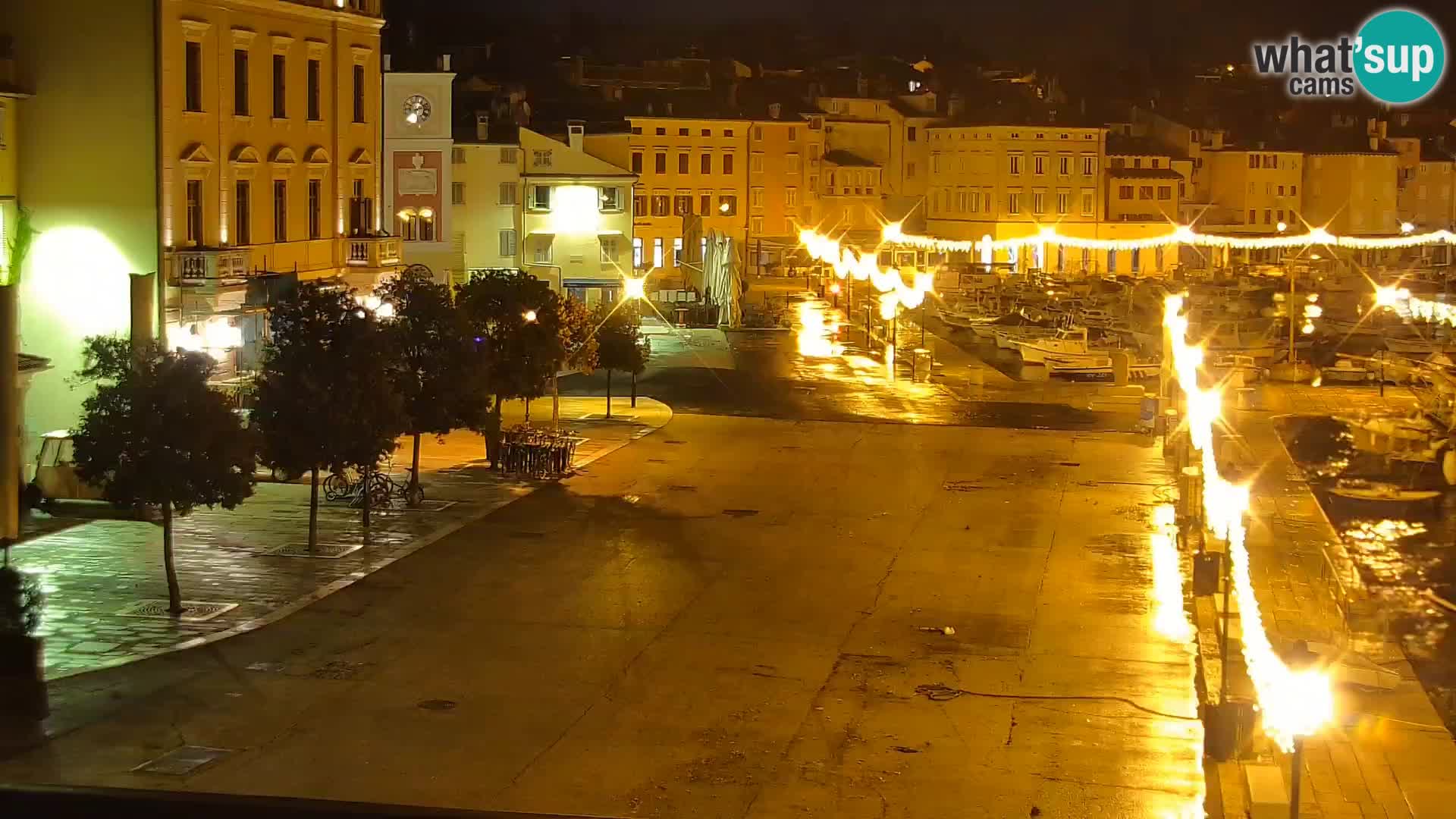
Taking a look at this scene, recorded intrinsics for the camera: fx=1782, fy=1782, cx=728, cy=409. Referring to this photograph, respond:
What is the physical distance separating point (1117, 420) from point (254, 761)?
29264mm

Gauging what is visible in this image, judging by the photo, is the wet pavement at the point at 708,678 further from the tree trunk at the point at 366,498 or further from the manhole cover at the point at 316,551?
the tree trunk at the point at 366,498

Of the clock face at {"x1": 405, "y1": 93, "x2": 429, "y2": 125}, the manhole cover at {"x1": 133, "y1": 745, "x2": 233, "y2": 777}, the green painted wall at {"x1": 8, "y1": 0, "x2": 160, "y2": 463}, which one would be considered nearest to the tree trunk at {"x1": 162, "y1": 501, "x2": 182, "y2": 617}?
the manhole cover at {"x1": 133, "y1": 745, "x2": 233, "y2": 777}

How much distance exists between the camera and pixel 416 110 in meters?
56.3

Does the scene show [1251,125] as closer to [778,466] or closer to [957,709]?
[778,466]

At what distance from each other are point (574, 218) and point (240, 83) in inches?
1259

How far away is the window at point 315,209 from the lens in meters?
35.9

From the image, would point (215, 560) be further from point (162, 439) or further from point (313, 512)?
point (162, 439)

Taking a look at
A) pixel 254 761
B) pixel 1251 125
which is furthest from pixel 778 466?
pixel 1251 125

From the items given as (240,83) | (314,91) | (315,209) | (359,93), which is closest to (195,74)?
(240,83)

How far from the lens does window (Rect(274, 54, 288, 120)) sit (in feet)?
112

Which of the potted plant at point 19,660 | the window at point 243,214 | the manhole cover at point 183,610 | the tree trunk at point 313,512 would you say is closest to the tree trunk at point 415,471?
the tree trunk at point 313,512

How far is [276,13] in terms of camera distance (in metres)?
33.8

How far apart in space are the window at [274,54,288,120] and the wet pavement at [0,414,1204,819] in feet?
34.7

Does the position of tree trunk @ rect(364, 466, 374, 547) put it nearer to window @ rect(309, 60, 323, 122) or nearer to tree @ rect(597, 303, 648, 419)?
window @ rect(309, 60, 323, 122)
